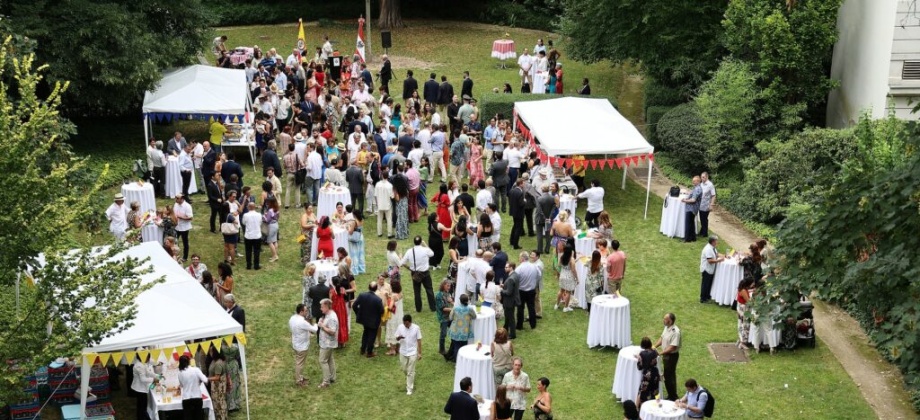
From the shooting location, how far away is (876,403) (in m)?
17.5

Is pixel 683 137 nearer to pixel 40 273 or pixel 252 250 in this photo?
pixel 252 250

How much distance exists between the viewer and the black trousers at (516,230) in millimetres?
23188

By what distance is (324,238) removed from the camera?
811 inches

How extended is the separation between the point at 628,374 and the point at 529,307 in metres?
2.98

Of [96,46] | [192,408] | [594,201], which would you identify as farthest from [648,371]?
[96,46]

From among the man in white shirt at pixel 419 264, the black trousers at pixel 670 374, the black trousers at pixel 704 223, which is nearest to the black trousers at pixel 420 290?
the man in white shirt at pixel 419 264

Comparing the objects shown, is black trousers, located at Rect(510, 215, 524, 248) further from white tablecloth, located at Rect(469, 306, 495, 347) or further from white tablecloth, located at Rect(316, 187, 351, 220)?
white tablecloth, located at Rect(469, 306, 495, 347)

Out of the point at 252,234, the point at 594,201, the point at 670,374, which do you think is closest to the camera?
the point at 670,374

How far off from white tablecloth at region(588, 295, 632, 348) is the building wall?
31.8 feet

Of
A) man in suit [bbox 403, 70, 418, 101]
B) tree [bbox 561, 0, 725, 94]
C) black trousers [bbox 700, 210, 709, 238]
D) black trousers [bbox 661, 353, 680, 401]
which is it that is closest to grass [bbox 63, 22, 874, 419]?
black trousers [bbox 700, 210, 709, 238]

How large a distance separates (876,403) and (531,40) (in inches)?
1153

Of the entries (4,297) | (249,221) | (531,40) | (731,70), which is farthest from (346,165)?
(531,40)

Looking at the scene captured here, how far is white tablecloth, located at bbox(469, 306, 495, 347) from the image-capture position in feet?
58.6

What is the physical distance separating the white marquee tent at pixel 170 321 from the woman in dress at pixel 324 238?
14.2ft
